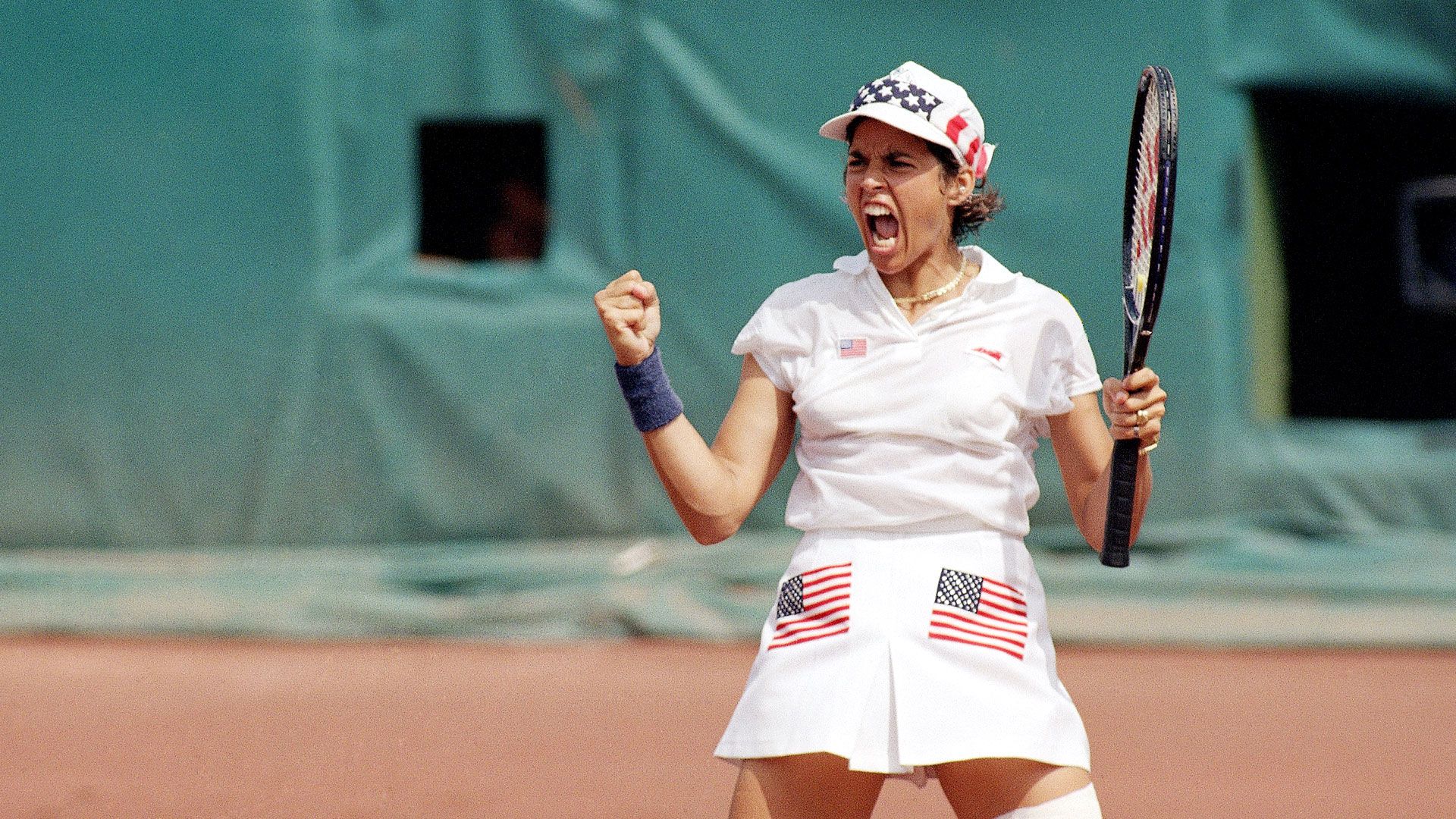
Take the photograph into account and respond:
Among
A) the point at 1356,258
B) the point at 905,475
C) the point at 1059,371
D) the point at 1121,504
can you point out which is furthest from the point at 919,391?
the point at 1356,258

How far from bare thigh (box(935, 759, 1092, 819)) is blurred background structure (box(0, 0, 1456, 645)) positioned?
3.97m

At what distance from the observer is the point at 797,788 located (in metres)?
2.46

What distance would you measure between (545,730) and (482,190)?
268cm

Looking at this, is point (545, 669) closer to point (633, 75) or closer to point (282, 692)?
point (282, 692)

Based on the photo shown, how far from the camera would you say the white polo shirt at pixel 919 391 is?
2.53m

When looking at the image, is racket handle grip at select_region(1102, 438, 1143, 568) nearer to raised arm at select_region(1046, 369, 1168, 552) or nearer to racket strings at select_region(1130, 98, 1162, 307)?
raised arm at select_region(1046, 369, 1168, 552)

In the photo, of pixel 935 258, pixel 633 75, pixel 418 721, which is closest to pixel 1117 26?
pixel 633 75

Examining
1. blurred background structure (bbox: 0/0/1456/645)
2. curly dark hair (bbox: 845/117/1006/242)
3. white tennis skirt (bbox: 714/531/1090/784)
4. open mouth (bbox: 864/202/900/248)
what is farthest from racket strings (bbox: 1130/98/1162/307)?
blurred background structure (bbox: 0/0/1456/645)

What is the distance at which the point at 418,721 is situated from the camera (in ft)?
17.3

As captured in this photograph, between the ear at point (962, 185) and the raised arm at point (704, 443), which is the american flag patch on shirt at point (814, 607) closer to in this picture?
the raised arm at point (704, 443)

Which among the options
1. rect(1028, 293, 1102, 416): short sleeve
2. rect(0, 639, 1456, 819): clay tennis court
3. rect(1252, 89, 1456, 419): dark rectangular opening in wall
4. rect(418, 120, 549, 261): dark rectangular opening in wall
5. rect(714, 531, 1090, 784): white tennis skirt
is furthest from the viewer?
rect(1252, 89, 1456, 419): dark rectangular opening in wall

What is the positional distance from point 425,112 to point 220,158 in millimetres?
842

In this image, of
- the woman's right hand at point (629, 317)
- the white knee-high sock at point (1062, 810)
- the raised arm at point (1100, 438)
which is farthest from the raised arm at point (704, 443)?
the white knee-high sock at point (1062, 810)

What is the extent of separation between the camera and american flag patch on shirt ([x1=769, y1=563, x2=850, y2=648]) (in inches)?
98.3
